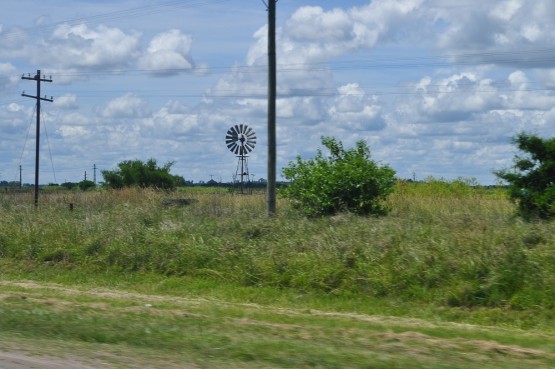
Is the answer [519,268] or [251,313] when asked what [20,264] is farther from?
[519,268]

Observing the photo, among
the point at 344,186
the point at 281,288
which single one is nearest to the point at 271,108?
the point at 344,186

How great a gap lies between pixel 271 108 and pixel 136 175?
37.4m

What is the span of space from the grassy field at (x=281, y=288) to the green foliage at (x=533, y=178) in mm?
1075

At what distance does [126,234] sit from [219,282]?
4778 mm

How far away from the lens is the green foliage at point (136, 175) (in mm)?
60531

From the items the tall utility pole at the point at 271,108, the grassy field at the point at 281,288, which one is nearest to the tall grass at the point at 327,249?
the grassy field at the point at 281,288

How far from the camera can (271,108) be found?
82.1ft

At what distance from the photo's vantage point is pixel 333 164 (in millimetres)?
26562

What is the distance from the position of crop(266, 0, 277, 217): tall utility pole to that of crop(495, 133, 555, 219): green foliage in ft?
24.0

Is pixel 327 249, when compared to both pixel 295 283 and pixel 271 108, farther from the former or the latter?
pixel 271 108

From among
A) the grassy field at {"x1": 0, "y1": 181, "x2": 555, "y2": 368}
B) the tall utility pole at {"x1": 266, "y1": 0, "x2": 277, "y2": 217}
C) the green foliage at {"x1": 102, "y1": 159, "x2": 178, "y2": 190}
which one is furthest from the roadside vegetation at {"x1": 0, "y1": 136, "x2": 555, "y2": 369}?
the green foliage at {"x1": 102, "y1": 159, "x2": 178, "y2": 190}

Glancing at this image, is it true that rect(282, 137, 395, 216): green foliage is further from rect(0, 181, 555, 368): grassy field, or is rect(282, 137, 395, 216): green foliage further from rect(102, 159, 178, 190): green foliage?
rect(102, 159, 178, 190): green foliage

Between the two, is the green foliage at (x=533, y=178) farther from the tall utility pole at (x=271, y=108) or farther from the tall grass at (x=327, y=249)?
the tall utility pole at (x=271, y=108)

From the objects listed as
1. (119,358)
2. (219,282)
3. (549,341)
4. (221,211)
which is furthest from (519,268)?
(221,211)
